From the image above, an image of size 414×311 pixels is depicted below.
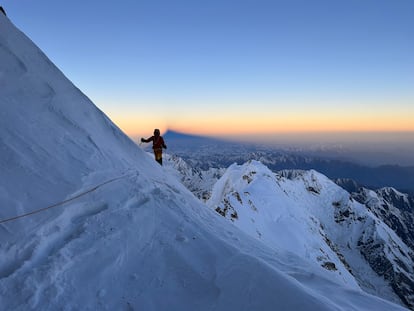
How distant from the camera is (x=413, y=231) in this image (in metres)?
163

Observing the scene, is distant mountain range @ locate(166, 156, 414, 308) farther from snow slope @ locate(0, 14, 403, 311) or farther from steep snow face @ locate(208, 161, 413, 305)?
snow slope @ locate(0, 14, 403, 311)

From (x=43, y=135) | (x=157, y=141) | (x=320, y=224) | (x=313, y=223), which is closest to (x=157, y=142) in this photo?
(x=157, y=141)

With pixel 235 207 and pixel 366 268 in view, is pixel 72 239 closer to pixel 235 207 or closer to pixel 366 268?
pixel 235 207

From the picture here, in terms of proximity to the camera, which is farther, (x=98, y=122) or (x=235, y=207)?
(x=235, y=207)

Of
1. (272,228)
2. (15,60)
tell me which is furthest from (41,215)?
(272,228)

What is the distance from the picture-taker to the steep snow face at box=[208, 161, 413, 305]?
1515 inches

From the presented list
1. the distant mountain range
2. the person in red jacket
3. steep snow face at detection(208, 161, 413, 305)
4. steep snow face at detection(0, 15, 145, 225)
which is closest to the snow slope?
steep snow face at detection(0, 15, 145, 225)

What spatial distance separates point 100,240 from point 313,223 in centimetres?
5563

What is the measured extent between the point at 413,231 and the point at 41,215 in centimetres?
20808

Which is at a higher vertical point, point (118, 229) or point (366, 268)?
point (118, 229)

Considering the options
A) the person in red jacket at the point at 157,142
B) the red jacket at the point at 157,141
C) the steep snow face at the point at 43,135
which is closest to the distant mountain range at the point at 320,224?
the person in red jacket at the point at 157,142

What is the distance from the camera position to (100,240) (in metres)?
6.83

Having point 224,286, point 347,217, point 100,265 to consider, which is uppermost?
point 100,265

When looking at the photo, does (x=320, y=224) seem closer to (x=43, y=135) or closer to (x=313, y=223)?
(x=313, y=223)
